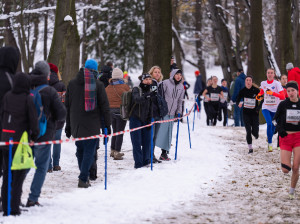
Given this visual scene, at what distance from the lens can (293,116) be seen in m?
8.83

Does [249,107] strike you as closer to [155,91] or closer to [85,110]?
[155,91]

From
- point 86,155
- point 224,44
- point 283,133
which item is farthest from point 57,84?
point 224,44

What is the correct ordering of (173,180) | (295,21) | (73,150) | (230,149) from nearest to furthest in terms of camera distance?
(173,180), (73,150), (230,149), (295,21)

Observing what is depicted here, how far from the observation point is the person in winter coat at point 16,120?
6.60 metres

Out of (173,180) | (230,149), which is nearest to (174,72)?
(173,180)

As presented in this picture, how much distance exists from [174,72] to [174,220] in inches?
208

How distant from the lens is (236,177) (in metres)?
10.7

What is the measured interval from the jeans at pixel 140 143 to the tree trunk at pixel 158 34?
275 inches

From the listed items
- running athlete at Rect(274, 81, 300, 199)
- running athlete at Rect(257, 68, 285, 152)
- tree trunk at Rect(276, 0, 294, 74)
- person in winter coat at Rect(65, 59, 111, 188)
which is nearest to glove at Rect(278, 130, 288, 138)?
running athlete at Rect(274, 81, 300, 199)

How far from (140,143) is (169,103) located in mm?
1693

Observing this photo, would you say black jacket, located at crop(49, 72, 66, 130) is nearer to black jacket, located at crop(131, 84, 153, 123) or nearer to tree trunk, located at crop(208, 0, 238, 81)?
black jacket, located at crop(131, 84, 153, 123)

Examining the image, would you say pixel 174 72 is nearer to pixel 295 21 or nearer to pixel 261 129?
pixel 261 129

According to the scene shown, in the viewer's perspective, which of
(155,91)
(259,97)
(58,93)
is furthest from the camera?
(259,97)

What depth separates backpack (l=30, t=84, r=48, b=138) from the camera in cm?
705
